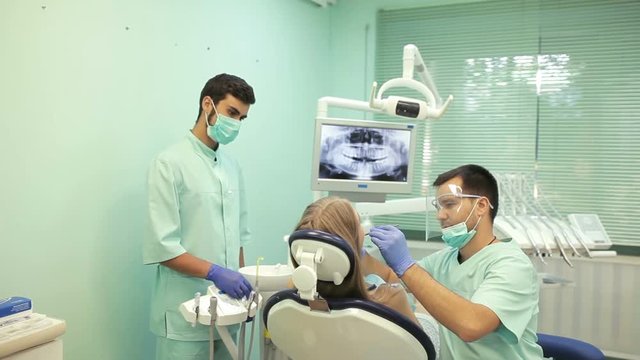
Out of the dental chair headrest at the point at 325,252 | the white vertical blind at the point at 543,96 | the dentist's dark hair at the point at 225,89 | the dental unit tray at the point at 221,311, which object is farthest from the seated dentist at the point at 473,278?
the white vertical blind at the point at 543,96

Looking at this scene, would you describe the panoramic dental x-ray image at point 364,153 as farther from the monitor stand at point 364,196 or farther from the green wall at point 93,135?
the green wall at point 93,135

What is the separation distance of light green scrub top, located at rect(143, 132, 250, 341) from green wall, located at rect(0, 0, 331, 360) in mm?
211

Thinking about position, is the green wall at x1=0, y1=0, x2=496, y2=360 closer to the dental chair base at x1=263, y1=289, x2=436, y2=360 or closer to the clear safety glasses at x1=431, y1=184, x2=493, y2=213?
the dental chair base at x1=263, y1=289, x2=436, y2=360

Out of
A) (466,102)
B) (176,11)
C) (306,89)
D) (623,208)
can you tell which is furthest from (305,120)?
(623,208)

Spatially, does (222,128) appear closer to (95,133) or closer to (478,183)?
(95,133)

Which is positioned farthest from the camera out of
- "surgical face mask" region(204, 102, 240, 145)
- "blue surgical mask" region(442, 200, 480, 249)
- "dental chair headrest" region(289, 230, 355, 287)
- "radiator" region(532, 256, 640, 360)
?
"radiator" region(532, 256, 640, 360)

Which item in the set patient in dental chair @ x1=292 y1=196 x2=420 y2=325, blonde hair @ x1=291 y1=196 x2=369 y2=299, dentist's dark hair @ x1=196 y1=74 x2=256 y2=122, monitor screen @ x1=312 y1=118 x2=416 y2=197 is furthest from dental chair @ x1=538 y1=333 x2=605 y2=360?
dentist's dark hair @ x1=196 y1=74 x2=256 y2=122

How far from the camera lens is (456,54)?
3.51 meters

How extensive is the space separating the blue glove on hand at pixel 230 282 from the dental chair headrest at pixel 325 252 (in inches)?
20.8

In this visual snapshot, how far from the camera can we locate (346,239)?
47.9 inches

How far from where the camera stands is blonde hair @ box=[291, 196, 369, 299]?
3.94 feet

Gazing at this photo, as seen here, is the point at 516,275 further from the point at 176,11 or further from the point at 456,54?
the point at 456,54

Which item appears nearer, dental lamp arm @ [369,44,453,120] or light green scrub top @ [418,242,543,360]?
light green scrub top @ [418,242,543,360]

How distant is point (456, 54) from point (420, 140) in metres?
0.64
